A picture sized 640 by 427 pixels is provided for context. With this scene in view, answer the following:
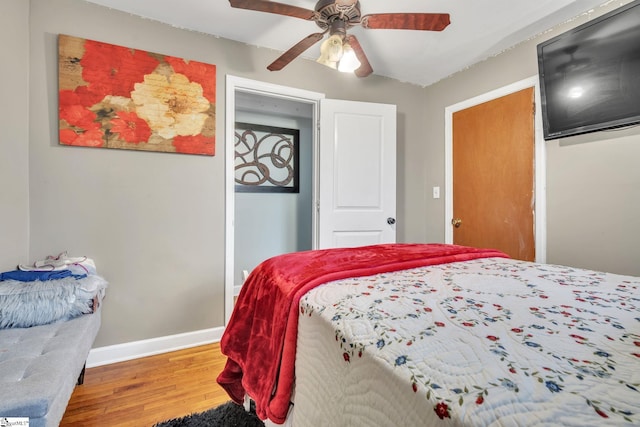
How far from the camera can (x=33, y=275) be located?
5.03 feet

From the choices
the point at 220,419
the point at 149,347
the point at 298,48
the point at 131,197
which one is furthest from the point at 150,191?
the point at 220,419

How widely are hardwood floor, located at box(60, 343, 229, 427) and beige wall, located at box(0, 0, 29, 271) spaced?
845mm

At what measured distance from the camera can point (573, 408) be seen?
0.38m

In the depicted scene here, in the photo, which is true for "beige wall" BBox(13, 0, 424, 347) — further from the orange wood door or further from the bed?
the orange wood door

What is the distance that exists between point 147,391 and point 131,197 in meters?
1.26

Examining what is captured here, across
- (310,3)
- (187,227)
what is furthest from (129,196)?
(310,3)

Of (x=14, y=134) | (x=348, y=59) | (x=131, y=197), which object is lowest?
(x=131, y=197)

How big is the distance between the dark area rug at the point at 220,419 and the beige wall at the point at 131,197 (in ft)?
2.96

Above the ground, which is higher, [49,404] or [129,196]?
[129,196]

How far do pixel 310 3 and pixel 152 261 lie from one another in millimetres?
2109

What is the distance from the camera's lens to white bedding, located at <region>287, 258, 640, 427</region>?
1.34 feet

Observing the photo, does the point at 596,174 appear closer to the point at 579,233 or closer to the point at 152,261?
the point at 579,233

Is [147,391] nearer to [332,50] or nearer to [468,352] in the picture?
[468,352]

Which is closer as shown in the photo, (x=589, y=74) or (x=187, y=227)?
(x=589, y=74)
